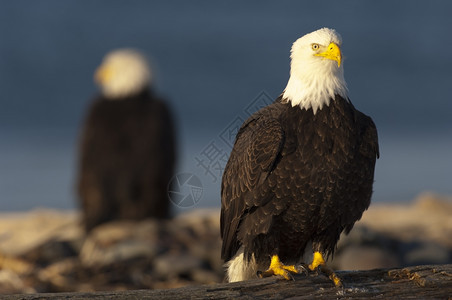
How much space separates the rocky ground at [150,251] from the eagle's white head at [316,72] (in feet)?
7.86

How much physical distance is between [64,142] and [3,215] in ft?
21.9

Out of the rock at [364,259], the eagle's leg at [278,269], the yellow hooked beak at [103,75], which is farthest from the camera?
the yellow hooked beak at [103,75]

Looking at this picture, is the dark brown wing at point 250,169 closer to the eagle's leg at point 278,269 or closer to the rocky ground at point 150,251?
the eagle's leg at point 278,269

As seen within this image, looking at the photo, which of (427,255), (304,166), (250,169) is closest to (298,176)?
(304,166)

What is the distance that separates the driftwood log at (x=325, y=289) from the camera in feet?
12.4

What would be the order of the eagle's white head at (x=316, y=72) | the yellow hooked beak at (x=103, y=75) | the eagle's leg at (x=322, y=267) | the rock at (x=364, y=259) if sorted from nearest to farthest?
the eagle's leg at (x=322, y=267) < the eagle's white head at (x=316, y=72) < the rock at (x=364, y=259) < the yellow hooked beak at (x=103, y=75)

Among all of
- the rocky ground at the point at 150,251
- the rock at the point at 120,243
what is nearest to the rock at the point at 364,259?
the rocky ground at the point at 150,251

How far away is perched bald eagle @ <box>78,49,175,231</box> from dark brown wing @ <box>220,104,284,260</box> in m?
4.63

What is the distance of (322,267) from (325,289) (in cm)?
25

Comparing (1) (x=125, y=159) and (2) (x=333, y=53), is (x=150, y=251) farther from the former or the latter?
(2) (x=333, y=53)

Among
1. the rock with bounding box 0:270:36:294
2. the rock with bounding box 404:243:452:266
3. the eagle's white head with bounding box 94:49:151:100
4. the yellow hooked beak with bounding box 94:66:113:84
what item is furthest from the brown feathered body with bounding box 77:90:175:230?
the rock with bounding box 404:243:452:266

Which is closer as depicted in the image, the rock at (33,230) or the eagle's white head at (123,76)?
the rock at (33,230)

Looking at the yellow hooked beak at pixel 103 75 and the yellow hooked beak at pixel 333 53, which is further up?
the yellow hooked beak at pixel 333 53

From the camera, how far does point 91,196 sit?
9375 mm
